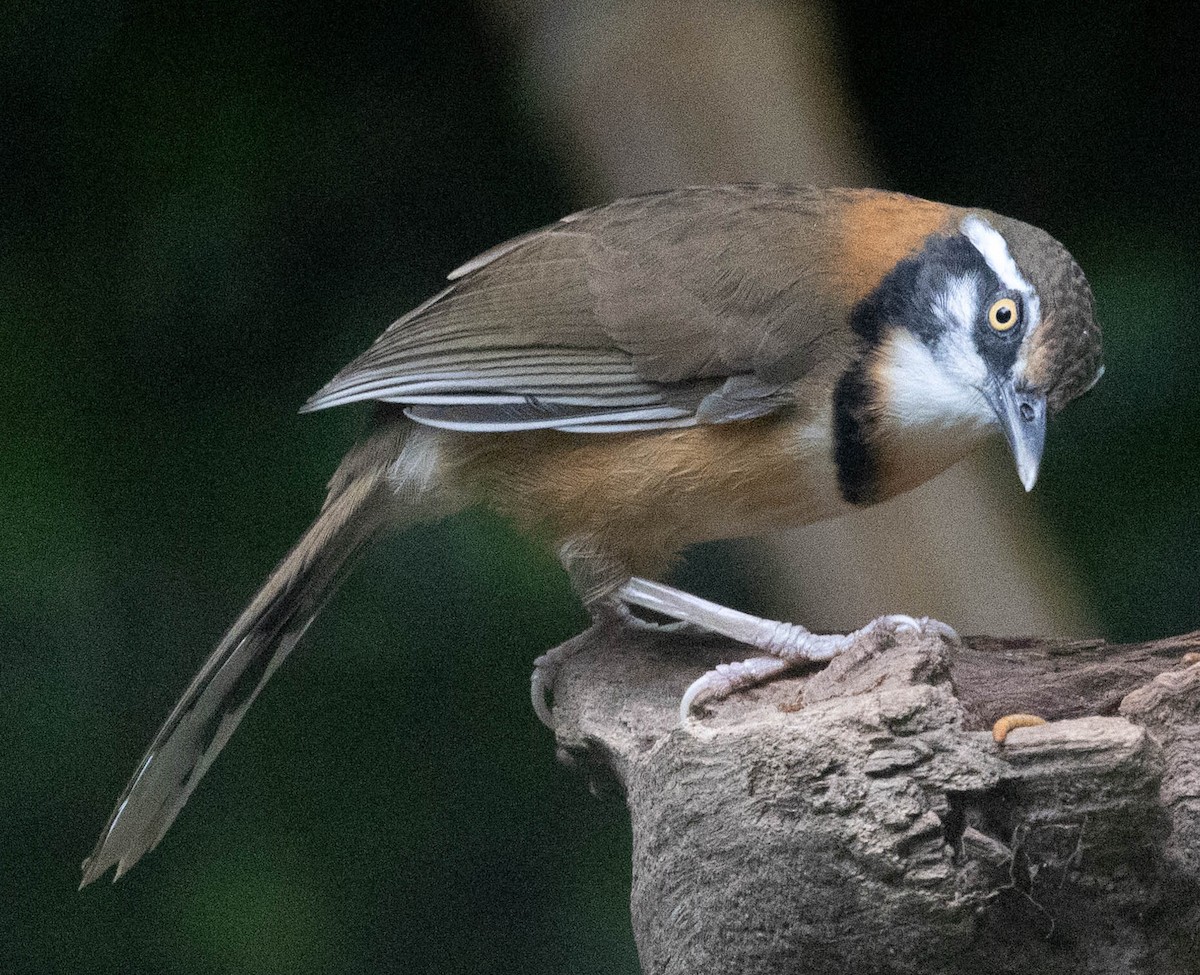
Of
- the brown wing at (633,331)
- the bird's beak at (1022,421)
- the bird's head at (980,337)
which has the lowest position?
the bird's beak at (1022,421)

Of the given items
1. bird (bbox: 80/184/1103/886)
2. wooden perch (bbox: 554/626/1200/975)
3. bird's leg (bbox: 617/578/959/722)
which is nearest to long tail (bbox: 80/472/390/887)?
bird (bbox: 80/184/1103/886)

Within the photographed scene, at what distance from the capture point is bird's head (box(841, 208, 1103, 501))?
9.41ft

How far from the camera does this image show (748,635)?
3021 millimetres

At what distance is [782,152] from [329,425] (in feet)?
4.65

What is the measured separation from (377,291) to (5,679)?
1402 millimetres

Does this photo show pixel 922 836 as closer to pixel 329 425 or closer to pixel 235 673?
pixel 235 673

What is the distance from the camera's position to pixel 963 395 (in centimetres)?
296

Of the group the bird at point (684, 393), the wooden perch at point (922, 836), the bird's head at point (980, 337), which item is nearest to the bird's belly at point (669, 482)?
the bird at point (684, 393)

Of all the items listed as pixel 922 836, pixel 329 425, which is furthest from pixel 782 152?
pixel 922 836

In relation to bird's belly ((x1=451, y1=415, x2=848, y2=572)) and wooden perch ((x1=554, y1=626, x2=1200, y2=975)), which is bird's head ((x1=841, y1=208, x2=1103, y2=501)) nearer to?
bird's belly ((x1=451, y1=415, x2=848, y2=572))

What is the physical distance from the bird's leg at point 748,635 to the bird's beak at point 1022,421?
1.18 feet

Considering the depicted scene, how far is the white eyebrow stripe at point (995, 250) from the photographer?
290 centimetres

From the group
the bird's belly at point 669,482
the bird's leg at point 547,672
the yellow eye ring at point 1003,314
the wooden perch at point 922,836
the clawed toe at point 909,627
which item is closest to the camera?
the wooden perch at point 922,836

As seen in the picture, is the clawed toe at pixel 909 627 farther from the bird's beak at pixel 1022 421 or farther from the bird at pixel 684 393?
the bird's beak at pixel 1022 421
